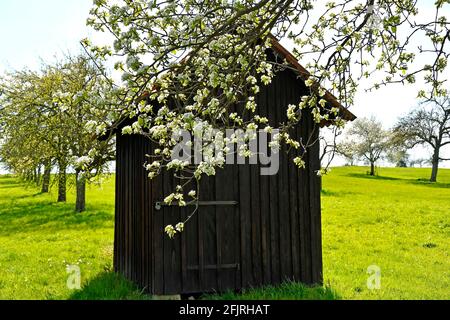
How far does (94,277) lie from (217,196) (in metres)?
3.65

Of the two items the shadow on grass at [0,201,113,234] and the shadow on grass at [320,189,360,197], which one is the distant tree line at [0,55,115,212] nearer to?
the shadow on grass at [0,201,113,234]

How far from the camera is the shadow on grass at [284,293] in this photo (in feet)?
26.7

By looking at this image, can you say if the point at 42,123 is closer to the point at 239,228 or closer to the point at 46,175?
the point at 46,175

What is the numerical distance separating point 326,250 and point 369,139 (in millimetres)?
39933

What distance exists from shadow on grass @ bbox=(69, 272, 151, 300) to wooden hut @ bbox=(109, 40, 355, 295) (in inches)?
7.1

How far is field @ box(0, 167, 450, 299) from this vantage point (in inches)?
368

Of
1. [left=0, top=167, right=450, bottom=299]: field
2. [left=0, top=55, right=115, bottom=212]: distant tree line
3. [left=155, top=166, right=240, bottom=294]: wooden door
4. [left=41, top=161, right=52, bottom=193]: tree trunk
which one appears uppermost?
[left=0, top=55, right=115, bottom=212]: distant tree line

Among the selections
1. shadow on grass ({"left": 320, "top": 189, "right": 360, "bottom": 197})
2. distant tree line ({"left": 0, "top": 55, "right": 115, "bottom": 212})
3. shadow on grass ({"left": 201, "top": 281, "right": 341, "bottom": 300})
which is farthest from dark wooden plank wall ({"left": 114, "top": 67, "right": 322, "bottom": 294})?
shadow on grass ({"left": 320, "top": 189, "right": 360, "bottom": 197})

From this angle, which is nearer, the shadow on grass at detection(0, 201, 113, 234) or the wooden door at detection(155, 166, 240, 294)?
the wooden door at detection(155, 166, 240, 294)

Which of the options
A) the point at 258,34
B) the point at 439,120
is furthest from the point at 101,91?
the point at 439,120

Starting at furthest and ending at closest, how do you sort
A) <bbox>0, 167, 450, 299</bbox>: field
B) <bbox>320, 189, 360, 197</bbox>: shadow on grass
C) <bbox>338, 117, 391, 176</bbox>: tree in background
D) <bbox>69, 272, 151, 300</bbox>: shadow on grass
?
1. <bbox>338, 117, 391, 176</bbox>: tree in background
2. <bbox>320, 189, 360, 197</bbox>: shadow on grass
3. <bbox>0, 167, 450, 299</bbox>: field
4. <bbox>69, 272, 151, 300</bbox>: shadow on grass

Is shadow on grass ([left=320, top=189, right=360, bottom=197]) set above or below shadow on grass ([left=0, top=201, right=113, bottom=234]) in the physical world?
above

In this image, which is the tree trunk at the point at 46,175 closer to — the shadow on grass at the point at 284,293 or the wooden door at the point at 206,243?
the wooden door at the point at 206,243

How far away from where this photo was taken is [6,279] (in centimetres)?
1140
